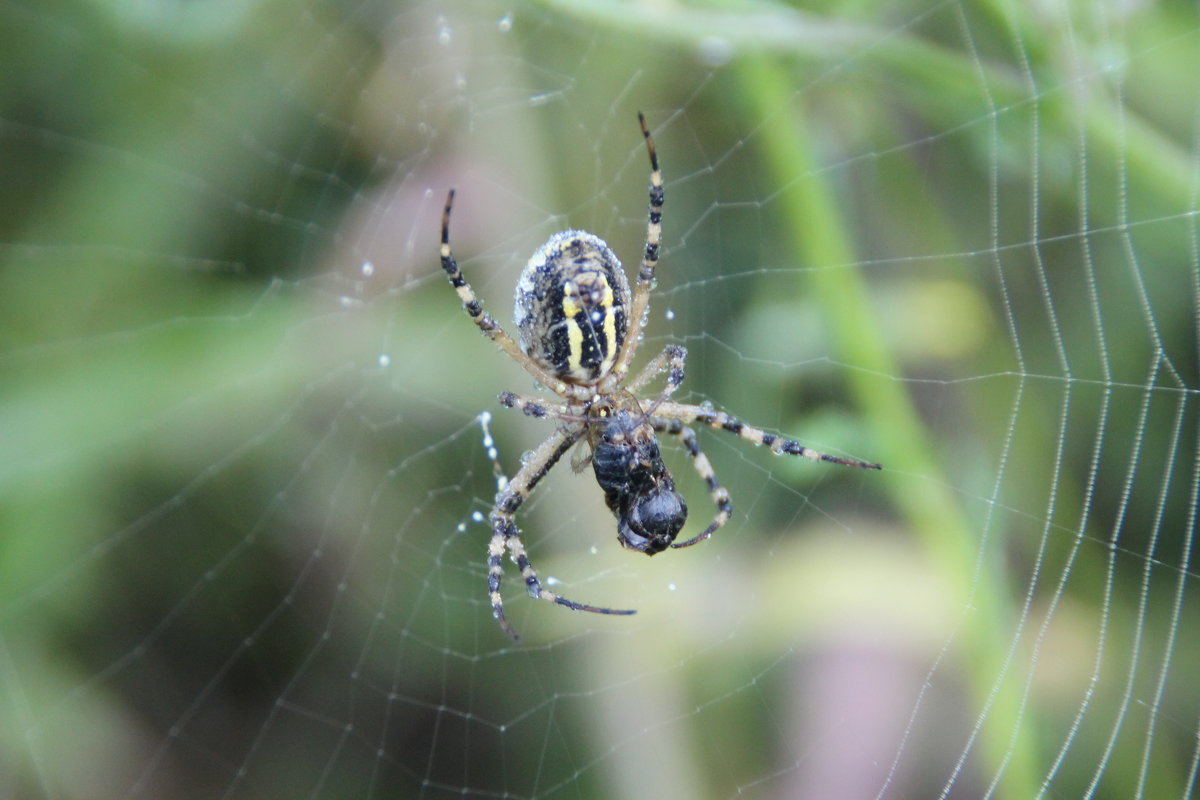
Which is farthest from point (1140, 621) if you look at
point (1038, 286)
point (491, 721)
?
point (491, 721)

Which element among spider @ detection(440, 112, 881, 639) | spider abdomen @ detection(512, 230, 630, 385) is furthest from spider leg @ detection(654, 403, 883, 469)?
spider abdomen @ detection(512, 230, 630, 385)

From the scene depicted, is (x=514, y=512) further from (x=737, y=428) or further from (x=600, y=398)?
(x=737, y=428)

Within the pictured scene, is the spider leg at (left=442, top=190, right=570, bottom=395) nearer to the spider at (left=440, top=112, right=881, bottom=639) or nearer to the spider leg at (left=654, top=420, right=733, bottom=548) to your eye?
the spider at (left=440, top=112, right=881, bottom=639)

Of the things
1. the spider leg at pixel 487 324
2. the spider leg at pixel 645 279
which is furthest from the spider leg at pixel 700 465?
the spider leg at pixel 487 324

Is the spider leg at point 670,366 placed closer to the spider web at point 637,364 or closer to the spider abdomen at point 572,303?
the spider abdomen at point 572,303

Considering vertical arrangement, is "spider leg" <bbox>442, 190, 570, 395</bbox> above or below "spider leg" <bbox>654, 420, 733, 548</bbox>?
above

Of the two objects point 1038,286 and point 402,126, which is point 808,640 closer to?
point 1038,286
